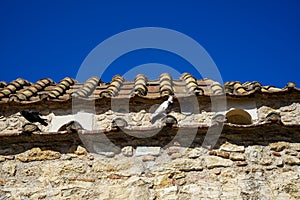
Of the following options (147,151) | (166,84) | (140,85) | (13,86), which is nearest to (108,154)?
(147,151)

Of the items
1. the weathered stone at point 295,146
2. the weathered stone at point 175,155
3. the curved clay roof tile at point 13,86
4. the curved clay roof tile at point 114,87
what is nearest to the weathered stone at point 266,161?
the weathered stone at point 295,146

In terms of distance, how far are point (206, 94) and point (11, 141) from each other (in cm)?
345

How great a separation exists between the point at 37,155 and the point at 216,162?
6.69ft

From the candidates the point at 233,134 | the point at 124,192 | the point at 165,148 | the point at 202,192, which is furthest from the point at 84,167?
the point at 233,134

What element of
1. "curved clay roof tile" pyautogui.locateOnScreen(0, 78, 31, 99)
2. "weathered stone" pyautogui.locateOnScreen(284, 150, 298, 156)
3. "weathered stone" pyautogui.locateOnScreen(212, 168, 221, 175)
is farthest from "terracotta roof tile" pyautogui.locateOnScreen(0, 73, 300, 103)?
"weathered stone" pyautogui.locateOnScreen(212, 168, 221, 175)

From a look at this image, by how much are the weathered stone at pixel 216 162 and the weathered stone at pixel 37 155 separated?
1701 millimetres

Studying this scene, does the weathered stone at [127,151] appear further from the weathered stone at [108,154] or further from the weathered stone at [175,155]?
the weathered stone at [175,155]

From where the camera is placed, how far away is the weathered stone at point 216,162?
449 centimetres

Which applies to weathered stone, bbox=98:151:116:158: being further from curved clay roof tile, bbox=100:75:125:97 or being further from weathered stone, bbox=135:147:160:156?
curved clay roof tile, bbox=100:75:125:97

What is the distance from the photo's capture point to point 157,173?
4.45 metres

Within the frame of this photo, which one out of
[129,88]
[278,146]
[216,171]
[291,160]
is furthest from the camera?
[129,88]

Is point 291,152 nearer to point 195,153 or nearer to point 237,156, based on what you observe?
point 237,156

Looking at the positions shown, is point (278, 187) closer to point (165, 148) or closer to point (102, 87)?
point (165, 148)

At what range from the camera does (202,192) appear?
169 inches
